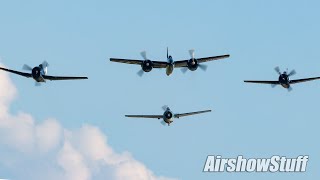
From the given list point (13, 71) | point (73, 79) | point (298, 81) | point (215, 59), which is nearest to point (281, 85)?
point (298, 81)

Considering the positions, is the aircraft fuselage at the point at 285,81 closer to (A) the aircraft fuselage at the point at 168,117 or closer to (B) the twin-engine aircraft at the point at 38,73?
(A) the aircraft fuselage at the point at 168,117

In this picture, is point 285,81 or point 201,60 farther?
point 285,81

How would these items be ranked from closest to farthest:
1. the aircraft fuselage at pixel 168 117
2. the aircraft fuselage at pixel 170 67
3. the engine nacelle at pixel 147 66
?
the aircraft fuselage at pixel 170 67
the engine nacelle at pixel 147 66
the aircraft fuselage at pixel 168 117

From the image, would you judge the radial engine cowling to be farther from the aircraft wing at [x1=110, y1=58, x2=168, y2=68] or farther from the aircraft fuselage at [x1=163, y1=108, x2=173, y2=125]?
the aircraft wing at [x1=110, y1=58, x2=168, y2=68]

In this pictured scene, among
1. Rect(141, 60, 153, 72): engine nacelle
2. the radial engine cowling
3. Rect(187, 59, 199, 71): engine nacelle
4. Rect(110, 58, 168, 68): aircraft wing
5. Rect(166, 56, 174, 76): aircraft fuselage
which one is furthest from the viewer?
the radial engine cowling

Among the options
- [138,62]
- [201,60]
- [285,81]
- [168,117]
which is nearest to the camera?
[138,62]

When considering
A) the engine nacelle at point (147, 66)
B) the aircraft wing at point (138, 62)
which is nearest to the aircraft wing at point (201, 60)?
the aircraft wing at point (138, 62)

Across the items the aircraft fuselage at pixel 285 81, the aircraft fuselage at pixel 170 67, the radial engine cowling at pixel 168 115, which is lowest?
the aircraft fuselage at pixel 170 67

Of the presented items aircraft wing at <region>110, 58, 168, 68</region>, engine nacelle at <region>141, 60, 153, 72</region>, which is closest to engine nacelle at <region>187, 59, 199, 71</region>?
aircraft wing at <region>110, 58, 168, 68</region>

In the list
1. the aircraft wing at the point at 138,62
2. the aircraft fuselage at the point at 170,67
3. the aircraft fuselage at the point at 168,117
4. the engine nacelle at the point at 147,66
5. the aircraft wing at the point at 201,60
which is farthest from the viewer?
the aircraft fuselage at the point at 168,117

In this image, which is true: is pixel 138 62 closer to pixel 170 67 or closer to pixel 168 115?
pixel 170 67

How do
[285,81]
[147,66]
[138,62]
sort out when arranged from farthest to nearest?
[285,81]
[138,62]
[147,66]

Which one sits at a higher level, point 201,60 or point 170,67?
point 201,60

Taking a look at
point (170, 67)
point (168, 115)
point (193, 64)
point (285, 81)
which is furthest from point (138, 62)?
point (285, 81)
